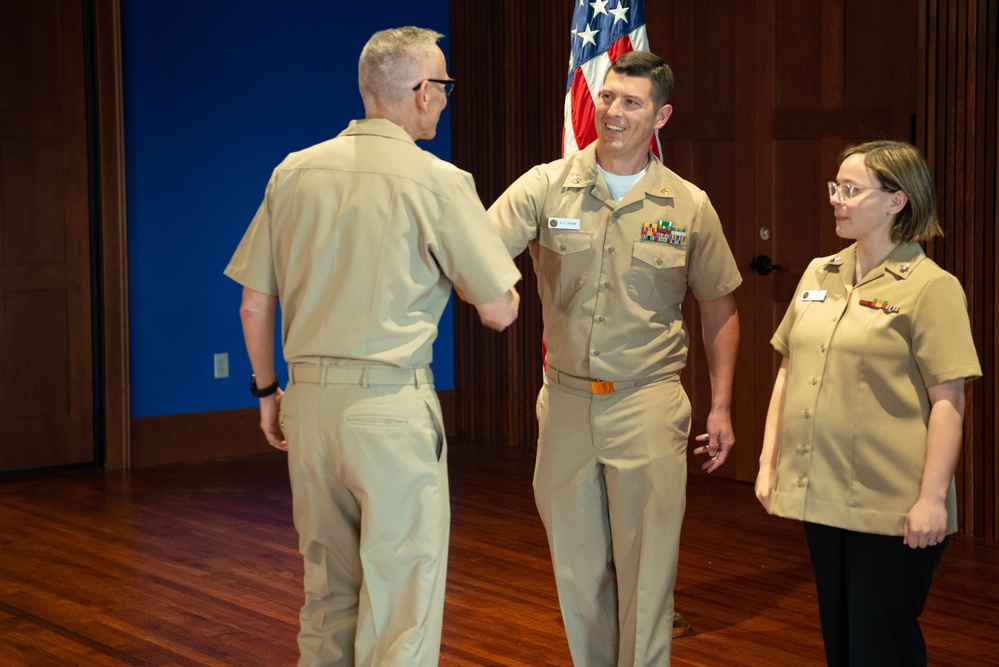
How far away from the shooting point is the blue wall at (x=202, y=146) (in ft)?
21.2

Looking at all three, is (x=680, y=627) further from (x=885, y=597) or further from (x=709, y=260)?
(x=885, y=597)

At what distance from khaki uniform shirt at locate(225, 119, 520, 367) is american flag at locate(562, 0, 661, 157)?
163 centimetres

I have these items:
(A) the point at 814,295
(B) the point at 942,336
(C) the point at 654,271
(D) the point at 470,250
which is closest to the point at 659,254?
(C) the point at 654,271

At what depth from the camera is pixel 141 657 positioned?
3619mm

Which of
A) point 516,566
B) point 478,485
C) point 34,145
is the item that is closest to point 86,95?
point 34,145

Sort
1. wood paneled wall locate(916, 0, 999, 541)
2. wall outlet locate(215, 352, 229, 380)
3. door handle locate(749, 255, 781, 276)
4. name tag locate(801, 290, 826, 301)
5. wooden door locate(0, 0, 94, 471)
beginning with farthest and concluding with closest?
wall outlet locate(215, 352, 229, 380)
wooden door locate(0, 0, 94, 471)
door handle locate(749, 255, 781, 276)
wood paneled wall locate(916, 0, 999, 541)
name tag locate(801, 290, 826, 301)

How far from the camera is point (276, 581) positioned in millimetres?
4438

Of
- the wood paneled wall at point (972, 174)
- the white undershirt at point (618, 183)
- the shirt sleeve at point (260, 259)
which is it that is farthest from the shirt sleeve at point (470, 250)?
the wood paneled wall at point (972, 174)

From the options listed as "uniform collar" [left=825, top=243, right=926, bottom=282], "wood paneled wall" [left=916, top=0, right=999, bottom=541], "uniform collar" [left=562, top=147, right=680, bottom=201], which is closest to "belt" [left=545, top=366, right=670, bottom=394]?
"uniform collar" [left=562, top=147, right=680, bottom=201]

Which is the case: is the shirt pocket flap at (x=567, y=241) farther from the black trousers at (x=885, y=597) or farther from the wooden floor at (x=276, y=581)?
the wooden floor at (x=276, y=581)

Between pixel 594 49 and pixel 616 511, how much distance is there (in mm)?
1760

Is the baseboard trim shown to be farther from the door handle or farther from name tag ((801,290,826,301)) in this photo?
name tag ((801,290,826,301))

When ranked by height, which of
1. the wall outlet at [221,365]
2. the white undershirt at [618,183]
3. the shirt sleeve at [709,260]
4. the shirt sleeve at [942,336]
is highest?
the white undershirt at [618,183]

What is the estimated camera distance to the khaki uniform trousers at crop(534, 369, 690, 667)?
304cm
